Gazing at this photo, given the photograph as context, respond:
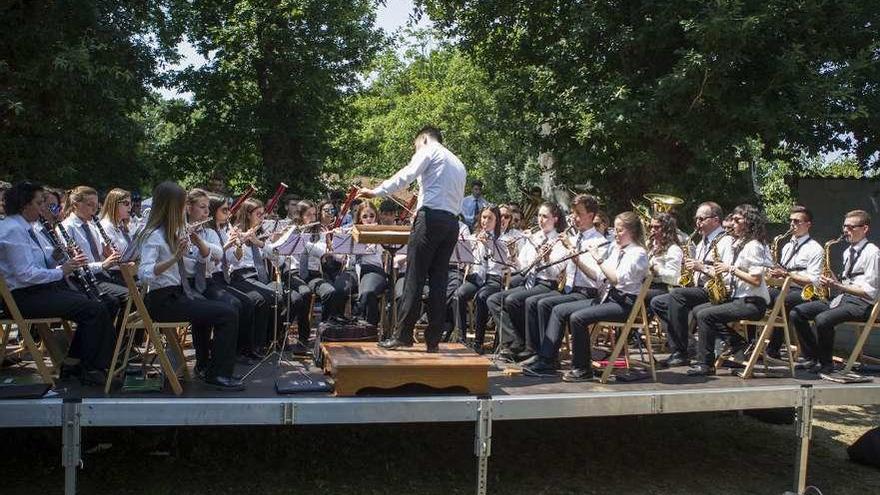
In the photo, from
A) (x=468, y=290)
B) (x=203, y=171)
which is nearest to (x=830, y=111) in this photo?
(x=468, y=290)

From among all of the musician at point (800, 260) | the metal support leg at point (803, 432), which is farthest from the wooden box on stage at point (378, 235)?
the metal support leg at point (803, 432)

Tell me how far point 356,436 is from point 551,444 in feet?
6.41

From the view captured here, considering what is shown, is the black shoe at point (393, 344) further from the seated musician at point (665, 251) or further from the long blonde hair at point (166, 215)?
the seated musician at point (665, 251)

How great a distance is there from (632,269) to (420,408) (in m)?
2.30

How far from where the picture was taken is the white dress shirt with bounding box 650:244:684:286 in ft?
23.8

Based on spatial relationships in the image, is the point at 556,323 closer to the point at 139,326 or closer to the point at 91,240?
the point at 139,326

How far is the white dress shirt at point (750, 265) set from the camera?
708 centimetres

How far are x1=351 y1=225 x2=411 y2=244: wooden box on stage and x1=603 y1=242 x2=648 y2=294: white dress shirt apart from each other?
6.26ft

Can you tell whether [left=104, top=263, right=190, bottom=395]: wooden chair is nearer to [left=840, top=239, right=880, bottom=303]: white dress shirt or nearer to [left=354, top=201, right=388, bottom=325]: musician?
[left=354, top=201, right=388, bottom=325]: musician

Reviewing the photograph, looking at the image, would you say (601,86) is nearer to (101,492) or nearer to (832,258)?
(832,258)

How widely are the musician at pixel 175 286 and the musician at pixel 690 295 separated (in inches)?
161

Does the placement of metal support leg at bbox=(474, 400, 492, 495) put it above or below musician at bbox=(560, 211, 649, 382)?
below

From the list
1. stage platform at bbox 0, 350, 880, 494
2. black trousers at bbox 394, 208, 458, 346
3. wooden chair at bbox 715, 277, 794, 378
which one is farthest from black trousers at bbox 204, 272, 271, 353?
wooden chair at bbox 715, 277, 794, 378

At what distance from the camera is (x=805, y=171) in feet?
50.2
